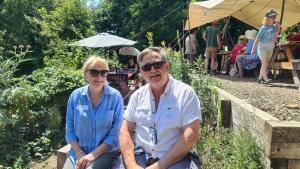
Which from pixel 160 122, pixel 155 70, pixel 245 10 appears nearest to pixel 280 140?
pixel 160 122

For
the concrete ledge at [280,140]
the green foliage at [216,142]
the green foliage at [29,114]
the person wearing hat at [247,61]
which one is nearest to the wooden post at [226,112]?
the green foliage at [216,142]

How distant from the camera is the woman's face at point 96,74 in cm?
401

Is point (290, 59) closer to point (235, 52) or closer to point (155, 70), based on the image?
point (235, 52)

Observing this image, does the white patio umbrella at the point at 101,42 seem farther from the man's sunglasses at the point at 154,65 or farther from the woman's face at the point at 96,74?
the man's sunglasses at the point at 154,65

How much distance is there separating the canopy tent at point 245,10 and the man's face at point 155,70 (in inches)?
338

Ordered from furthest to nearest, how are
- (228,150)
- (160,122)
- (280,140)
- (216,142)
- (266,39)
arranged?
(266,39)
(216,142)
(228,150)
(280,140)
(160,122)

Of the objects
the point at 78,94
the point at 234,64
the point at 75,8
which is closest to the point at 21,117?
the point at 78,94

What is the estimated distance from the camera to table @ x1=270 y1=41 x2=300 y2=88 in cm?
789

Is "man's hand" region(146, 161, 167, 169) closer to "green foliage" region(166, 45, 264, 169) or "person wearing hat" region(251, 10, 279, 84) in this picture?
"green foliage" region(166, 45, 264, 169)

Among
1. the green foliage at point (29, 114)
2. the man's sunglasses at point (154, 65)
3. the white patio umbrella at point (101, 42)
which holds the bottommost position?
the green foliage at point (29, 114)

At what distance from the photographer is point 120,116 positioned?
4066 mm

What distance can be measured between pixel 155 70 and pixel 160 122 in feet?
1.47

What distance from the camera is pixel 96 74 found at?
4008 millimetres

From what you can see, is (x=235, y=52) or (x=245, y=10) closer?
(x=235, y=52)
